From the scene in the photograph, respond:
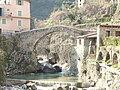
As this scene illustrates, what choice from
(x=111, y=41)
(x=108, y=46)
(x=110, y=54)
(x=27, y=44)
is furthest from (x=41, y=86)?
(x=27, y=44)

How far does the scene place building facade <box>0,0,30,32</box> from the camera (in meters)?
71.6

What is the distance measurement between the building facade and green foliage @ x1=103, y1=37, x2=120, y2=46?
23.1 metres

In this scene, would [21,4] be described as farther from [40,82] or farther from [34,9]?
[34,9]

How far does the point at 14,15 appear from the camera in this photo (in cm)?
7281

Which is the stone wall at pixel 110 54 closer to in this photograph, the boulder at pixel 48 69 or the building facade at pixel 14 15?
the boulder at pixel 48 69

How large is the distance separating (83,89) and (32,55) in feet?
92.9

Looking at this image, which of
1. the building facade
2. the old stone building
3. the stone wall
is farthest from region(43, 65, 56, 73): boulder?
the stone wall

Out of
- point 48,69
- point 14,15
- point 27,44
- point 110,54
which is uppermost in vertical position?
point 14,15

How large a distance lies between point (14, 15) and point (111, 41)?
1020 inches

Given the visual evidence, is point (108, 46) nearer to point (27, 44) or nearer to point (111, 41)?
point (111, 41)

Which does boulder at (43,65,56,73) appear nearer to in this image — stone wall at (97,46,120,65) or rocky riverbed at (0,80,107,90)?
stone wall at (97,46,120,65)

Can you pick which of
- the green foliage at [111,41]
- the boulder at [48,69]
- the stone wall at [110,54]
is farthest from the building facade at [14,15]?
the stone wall at [110,54]

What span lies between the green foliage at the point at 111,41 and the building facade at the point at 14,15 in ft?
75.7

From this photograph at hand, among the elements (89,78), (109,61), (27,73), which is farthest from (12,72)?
(109,61)
